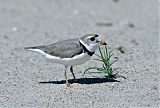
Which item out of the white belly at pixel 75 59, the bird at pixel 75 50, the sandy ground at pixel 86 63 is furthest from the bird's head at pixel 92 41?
the sandy ground at pixel 86 63

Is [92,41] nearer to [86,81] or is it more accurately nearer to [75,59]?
[75,59]

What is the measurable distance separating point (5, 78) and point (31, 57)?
6.06 ft

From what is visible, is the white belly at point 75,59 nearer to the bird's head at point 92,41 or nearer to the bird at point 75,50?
the bird at point 75,50

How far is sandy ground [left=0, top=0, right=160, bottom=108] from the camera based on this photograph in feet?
23.2

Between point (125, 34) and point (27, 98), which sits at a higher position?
point (125, 34)

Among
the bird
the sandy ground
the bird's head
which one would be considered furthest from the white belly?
the sandy ground

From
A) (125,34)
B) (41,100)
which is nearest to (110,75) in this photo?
(41,100)

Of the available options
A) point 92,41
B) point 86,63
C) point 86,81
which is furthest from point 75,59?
point 86,63

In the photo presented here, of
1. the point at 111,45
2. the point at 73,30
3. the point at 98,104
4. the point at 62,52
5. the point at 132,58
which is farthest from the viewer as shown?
the point at 73,30

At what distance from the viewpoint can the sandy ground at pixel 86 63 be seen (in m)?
7.08

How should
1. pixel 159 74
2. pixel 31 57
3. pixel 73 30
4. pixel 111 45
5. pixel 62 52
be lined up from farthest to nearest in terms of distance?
pixel 73 30 < pixel 111 45 < pixel 31 57 < pixel 159 74 < pixel 62 52

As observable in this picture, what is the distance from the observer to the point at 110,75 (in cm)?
805

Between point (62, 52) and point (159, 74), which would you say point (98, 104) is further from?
point (159, 74)

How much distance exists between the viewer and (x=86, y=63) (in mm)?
9422
